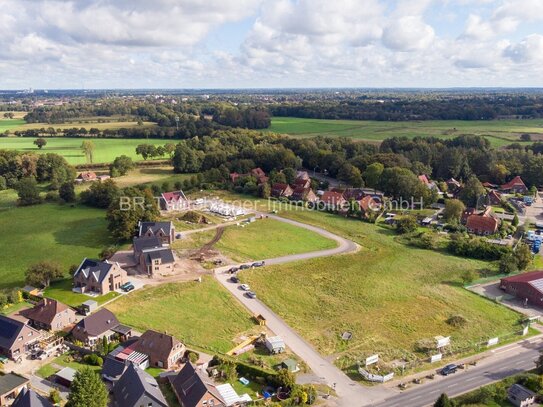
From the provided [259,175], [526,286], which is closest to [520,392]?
[526,286]

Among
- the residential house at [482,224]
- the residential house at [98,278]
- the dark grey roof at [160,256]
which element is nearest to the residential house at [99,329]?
the residential house at [98,278]

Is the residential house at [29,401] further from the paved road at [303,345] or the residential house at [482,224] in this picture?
the residential house at [482,224]

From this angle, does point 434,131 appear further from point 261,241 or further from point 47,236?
point 47,236

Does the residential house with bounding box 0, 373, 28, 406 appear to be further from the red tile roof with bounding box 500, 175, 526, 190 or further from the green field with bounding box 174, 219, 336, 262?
the red tile roof with bounding box 500, 175, 526, 190

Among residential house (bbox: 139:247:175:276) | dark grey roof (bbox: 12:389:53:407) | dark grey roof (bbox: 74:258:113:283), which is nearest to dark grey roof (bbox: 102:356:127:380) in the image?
dark grey roof (bbox: 12:389:53:407)

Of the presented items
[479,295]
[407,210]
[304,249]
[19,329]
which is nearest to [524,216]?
[407,210]

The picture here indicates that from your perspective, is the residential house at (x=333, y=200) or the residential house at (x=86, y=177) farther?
the residential house at (x=86, y=177)
